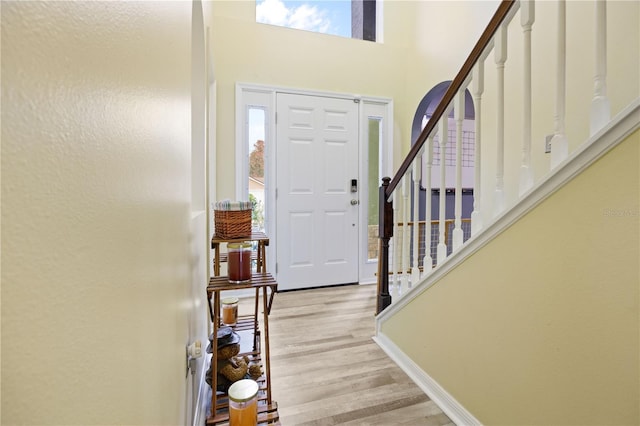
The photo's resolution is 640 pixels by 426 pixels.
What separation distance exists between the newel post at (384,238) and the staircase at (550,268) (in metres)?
0.24

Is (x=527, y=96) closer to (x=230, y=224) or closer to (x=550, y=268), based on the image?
(x=550, y=268)

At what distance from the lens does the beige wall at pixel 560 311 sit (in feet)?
2.91

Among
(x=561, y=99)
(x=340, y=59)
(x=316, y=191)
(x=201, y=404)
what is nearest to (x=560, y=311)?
(x=561, y=99)

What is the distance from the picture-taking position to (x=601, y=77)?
0.98 metres

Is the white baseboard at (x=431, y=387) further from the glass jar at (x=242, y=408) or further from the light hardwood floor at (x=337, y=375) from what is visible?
the glass jar at (x=242, y=408)

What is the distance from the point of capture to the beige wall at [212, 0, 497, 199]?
312 cm

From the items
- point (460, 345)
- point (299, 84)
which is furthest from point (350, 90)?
point (460, 345)

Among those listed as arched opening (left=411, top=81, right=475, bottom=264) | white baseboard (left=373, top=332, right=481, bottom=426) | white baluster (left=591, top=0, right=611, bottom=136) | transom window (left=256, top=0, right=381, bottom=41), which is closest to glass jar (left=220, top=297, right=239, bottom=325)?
white baseboard (left=373, top=332, right=481, bottom=426)

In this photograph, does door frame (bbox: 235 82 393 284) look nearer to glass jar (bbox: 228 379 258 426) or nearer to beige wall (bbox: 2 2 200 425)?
glass jar (bbox: 228 379 258 426)

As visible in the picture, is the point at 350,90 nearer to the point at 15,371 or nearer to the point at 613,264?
the point at 613,264

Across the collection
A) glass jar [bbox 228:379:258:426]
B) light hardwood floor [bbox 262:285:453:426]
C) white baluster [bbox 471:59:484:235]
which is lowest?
light hardwood floor [bbox 262:285:453:426]

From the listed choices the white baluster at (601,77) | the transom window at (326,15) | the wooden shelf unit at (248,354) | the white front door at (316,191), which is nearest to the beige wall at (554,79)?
the white baluster at (601,77)

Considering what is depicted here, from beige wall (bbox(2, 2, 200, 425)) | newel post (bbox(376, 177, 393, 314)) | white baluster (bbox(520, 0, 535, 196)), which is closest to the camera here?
beige wall (bbox(2, 2, 200, 425))

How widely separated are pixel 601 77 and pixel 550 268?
604 millimetres
